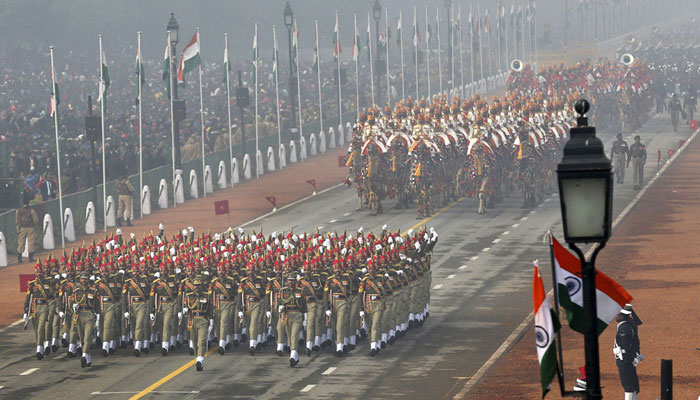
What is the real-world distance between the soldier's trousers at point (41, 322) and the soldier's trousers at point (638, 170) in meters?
27.0

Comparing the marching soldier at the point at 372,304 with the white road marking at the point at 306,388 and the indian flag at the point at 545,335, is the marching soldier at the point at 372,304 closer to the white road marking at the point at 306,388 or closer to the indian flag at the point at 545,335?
the white road marking at the point at 306,388

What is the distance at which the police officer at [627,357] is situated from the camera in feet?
73.1

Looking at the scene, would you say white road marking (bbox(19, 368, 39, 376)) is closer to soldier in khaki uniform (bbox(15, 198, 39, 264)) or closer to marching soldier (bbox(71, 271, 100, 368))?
marching soldier (bbox(71, 271, 100, 368))

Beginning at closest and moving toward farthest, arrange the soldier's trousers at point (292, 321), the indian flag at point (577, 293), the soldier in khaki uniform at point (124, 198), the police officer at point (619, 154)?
the indian flag at point (577, 293) < the soldier's trousers at point (292, 321) < the soldier in khaki uniform at point (124, 198) < the police officer at point (619, 154)

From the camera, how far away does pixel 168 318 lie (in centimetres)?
2844

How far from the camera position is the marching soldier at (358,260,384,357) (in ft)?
91.6

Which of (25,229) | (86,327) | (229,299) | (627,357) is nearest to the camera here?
(627,357)

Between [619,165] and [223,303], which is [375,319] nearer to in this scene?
[223,303]

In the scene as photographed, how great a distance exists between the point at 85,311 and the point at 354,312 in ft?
15.7

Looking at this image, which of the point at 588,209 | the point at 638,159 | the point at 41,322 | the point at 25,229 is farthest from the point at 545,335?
the point at 638,159

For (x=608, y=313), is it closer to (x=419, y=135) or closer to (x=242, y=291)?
(x=242, y=291)

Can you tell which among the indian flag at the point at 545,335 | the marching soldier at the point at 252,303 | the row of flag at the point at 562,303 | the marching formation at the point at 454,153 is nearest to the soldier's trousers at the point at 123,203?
the marching formation at the point at 454,153

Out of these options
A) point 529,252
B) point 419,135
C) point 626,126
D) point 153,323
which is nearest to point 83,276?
point 153,323

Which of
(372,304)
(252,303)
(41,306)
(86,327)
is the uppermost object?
(41,306)
